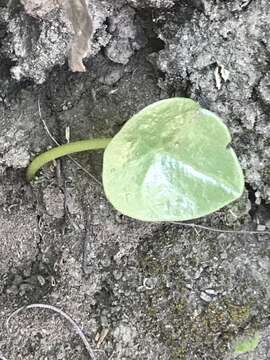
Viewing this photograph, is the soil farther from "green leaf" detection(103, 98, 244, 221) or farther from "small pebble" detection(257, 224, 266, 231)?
"green leaf" detection(103, 98, 244, 221)

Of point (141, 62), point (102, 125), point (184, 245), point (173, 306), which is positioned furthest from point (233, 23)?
point (173, 306)

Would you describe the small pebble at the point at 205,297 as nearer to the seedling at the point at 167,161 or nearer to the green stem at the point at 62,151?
the seedling at the point at 167,161

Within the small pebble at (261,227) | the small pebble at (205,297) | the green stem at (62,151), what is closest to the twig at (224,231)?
the small pebble at (261,227)

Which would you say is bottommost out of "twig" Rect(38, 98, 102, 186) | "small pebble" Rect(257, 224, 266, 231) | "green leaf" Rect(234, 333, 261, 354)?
"green leaf" Rect(234, 333, 261, 354)

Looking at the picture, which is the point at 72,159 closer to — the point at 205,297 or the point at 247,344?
the point at 205,297

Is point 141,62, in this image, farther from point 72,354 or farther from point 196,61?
point 72,354

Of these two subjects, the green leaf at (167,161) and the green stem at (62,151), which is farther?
the green stem at (62,151)

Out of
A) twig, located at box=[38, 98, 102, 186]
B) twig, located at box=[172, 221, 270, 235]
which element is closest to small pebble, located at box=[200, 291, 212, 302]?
twig, located at box=[172, 221, 270, 235]

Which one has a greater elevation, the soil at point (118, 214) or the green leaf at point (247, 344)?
the soil at point (118, 214)
